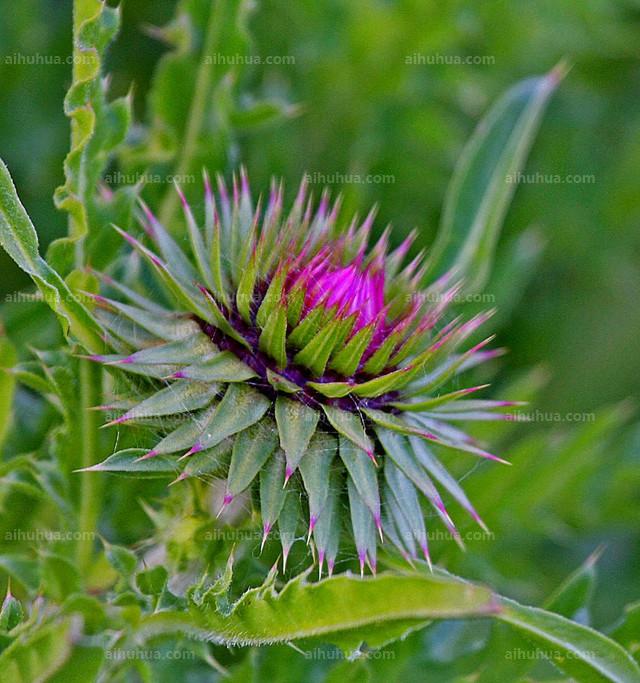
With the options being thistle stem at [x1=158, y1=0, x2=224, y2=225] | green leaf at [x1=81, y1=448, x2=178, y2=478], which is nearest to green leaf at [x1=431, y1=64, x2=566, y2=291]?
thistle stem at [x1=158, y1=0, x2=224, y2=225]

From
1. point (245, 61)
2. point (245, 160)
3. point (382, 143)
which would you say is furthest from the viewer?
point (382, 143)

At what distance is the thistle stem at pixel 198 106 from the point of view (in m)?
3.76

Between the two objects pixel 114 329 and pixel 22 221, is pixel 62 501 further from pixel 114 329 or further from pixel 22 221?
pixel 22 221

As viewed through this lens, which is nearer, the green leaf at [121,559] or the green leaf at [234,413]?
the green leaf at [234,413]

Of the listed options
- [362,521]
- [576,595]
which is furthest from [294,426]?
[576,595]

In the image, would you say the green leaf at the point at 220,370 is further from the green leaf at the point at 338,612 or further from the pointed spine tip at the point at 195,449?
the green leaf at the point at 338,612

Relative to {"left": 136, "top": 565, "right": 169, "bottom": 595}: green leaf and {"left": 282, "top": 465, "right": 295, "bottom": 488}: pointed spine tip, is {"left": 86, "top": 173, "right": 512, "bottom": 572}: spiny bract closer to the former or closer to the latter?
{"left": 282, "top": 465, "right": 295, "bottom": 488}: pointed spine tip

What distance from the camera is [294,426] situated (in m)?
2.55

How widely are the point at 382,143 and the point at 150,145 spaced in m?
1.85

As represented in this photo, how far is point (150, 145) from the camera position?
3.89 m

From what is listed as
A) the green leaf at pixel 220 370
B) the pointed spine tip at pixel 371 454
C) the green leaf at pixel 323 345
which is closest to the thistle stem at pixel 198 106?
the green leaf at pixel 220 370

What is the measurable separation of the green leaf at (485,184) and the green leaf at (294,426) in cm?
149

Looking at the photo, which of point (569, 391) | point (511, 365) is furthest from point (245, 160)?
point (569, 391)

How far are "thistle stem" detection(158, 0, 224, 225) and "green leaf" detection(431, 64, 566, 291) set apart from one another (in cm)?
107
